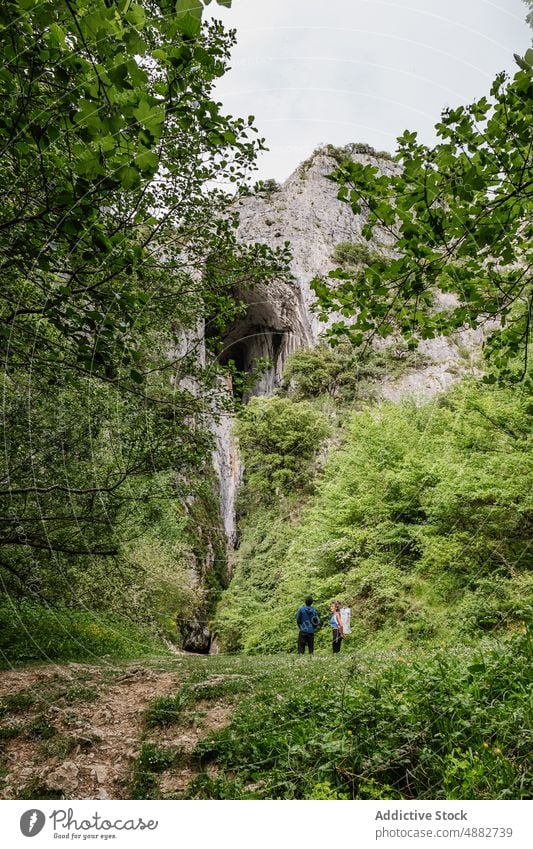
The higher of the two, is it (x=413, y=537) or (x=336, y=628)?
(x=413, y=537)

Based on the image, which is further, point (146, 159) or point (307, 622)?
point (307, 622)

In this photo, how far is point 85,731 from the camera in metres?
4.30

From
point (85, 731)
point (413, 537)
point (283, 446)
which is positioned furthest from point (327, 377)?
point (85, 731)

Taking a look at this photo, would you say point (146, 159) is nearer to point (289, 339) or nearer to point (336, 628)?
point (336, 628)

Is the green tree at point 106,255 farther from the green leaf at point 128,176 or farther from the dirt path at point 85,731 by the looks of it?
the dirt path at point 85,731

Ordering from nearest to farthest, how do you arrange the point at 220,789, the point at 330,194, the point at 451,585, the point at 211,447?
the point at 220,789, the point at 211,447, the point at 451,585, the point at 330,194

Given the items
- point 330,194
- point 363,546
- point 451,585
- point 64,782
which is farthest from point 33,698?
point 330,194

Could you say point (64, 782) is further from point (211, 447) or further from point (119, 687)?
point (211, 447)

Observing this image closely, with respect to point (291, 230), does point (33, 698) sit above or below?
below

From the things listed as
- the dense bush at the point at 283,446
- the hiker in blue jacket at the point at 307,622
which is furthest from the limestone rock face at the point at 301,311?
the hiker in blue jacket at the point at 307,622

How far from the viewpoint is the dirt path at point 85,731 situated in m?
3.35

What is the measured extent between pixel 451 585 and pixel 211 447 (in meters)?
4.94

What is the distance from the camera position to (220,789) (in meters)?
2.91

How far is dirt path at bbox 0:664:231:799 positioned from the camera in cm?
335
